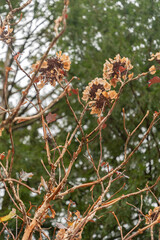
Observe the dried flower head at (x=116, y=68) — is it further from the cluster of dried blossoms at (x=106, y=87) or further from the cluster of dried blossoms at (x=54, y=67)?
the cluster of dried blossoms at (x=54, y=67)

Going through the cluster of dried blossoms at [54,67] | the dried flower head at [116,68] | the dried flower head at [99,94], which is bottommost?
the dried flower head at [99,94]

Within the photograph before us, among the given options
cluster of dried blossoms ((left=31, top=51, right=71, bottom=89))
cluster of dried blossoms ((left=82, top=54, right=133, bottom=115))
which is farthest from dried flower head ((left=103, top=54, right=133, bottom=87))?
cluster of dried blossoms ((left=31, top=51, right=71, bottom=89))

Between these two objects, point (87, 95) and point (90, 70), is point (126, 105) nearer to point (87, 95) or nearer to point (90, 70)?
point (90, 70)

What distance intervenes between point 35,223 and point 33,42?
2.24 m

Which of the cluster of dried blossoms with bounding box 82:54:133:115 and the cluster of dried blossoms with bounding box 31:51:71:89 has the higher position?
the cluster of dried blossoms with bounding box 31:51:71:89

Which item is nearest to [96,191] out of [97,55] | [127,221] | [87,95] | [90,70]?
[127,221]

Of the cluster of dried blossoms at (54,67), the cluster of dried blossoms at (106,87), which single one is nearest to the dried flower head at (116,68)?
the cluster of dried blossoms at (106,87)

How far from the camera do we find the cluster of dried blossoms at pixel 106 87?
0.73 metres

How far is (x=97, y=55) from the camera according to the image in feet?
6.52

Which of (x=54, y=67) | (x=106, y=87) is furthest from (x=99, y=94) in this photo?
(x=54, y=67)

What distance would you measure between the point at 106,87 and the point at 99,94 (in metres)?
0.03

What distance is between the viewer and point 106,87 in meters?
0.74

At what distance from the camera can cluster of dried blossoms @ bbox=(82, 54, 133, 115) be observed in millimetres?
731

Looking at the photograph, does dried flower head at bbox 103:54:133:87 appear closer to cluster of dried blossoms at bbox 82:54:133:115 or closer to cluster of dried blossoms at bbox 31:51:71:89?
cluster of dried blossoms at bbox 82:54:133:115
